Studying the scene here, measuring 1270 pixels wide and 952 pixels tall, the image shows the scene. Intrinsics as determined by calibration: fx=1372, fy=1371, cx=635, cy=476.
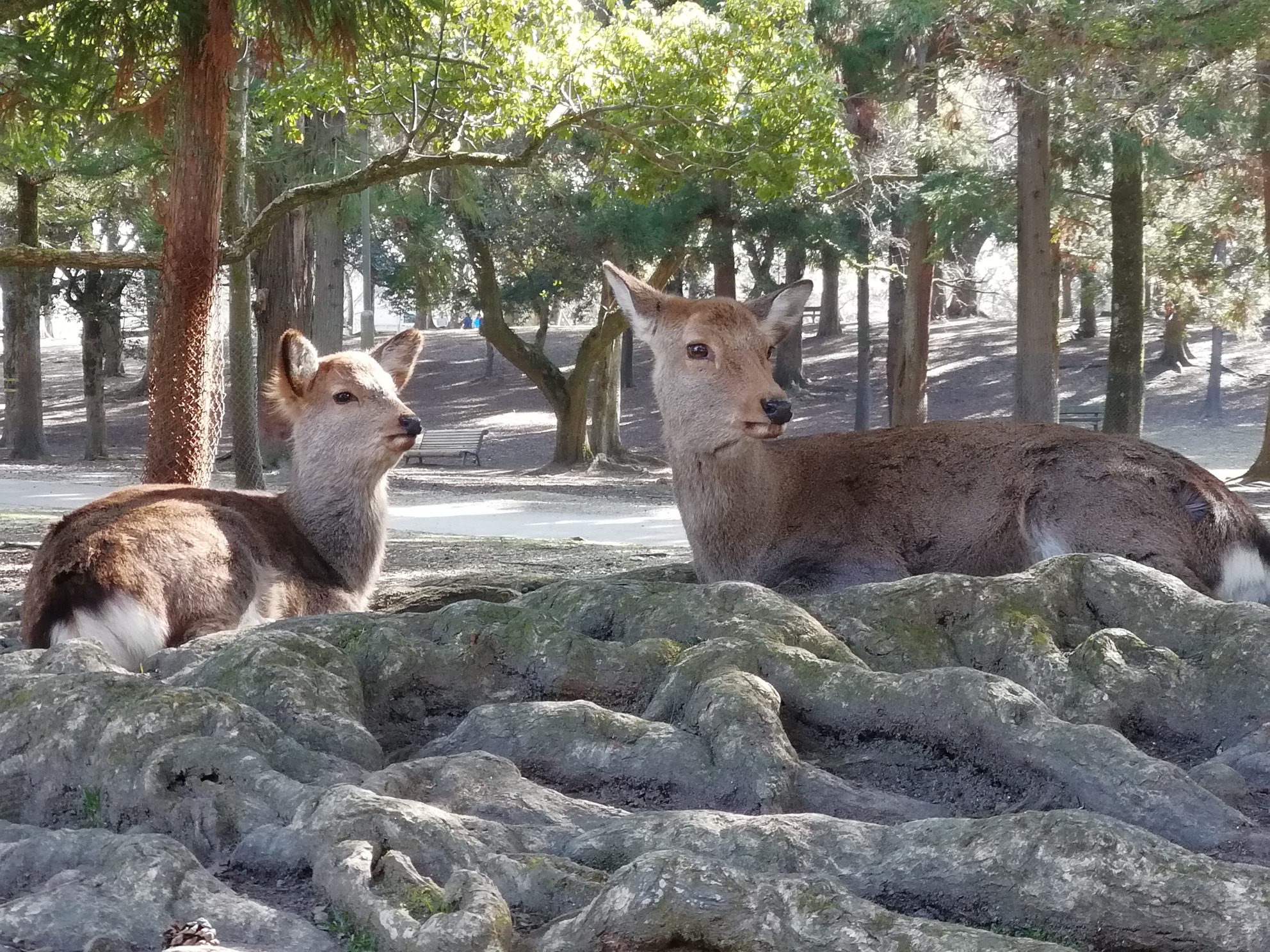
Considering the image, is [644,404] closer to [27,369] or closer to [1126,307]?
[27,369]

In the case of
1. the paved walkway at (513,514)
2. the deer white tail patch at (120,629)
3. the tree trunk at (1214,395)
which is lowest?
the paved walkway at (513,514)

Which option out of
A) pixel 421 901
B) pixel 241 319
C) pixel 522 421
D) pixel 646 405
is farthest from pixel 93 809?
pixel 646 405

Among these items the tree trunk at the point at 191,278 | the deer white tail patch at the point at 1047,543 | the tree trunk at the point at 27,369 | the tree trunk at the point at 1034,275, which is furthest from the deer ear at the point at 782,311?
the tree trunk at the point at 27,369

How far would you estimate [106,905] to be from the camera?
3.02m

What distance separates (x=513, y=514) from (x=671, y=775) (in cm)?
1682

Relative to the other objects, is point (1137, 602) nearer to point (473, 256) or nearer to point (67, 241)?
point (473, 256)

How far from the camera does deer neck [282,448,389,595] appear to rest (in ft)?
24.7

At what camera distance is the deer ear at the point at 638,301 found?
741cm

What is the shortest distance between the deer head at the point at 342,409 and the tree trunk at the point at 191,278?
2577 millimetres

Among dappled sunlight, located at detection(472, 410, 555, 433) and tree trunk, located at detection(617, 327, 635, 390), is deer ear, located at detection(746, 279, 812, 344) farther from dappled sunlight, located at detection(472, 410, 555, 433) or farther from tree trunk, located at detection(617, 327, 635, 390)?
tree trunk, located at detection(617, 327, 635, 390)

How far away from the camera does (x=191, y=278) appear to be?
9.93 m

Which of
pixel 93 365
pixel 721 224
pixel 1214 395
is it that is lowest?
pixel 1214 395

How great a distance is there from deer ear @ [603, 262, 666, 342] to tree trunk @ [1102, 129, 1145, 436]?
43.3 ft

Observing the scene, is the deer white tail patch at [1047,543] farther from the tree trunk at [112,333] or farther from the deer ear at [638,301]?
the tree trunk at [112,333]
